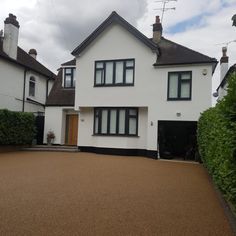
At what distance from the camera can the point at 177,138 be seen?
19.3 metres

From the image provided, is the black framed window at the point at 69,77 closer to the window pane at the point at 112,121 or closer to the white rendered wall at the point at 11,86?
the white rendered wall at the point at 11,86

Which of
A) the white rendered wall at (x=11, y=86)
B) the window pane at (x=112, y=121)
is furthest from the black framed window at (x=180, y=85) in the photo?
the white rendered wall at (x=11, y=86)

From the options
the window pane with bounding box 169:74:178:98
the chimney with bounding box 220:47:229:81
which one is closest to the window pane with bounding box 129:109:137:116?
the window pane with bounding box 169:74:178:98

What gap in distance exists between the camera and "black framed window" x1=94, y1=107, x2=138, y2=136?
57.6 feet

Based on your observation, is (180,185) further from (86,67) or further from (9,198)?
(86,67)

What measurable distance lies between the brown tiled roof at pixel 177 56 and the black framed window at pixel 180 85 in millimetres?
697

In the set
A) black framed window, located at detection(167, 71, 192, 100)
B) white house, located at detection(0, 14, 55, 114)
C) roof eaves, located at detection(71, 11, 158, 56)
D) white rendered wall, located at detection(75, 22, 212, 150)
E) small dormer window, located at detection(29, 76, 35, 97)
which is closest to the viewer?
white rendered wall, located at detection(75, 22, 212, 150)

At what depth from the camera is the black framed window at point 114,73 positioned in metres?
17.7

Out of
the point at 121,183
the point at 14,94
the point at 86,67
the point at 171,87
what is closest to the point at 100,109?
the point at 86,67

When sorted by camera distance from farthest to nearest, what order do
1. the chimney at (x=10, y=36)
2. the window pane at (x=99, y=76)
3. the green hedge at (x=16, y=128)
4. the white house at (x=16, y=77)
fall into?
the chimney at (x=10, y=36) → the white house at (x=16, y=77) → the window pane at (x=99, y=76) → the green hedge at (x=16, y=128)

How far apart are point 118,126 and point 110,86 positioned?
2.52 m

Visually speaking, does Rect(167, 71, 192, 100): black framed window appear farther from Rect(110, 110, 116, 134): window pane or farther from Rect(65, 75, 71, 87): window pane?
Rect(65, 75, 71, 87): window pane

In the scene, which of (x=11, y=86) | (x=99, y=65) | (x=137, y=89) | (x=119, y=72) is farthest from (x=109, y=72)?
(x=11, y=86)

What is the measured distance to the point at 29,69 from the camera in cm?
2311
